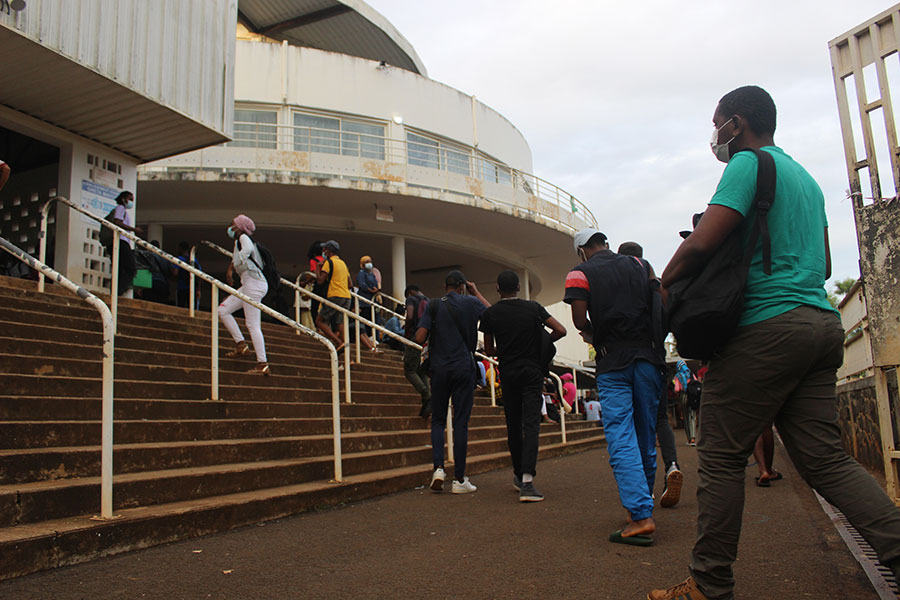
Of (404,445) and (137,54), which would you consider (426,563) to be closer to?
(404,445)

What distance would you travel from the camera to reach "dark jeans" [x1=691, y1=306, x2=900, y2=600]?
→ 2305mm

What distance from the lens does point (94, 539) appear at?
3.38 m

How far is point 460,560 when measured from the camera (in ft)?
11.4

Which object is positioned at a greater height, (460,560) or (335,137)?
(335,137)

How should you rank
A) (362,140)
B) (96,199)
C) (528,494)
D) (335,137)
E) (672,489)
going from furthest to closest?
(362,140) < (335,137) < (96,199) < (528,494) < (672,489)

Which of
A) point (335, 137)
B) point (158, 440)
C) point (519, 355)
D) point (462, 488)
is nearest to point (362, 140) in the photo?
point (335, 137)

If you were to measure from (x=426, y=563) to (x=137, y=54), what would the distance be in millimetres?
8388

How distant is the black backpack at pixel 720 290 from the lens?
2.37m

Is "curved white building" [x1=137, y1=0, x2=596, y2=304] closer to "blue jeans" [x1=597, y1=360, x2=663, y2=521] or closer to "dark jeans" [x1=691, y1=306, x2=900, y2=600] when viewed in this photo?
"blue jeans" [x1=597, y1=360, x2=663, y2=521]

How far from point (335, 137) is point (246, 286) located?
1067 centimetres

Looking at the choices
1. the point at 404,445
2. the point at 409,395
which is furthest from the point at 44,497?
the point at 409,395

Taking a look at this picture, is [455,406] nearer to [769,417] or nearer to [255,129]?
[769,417]

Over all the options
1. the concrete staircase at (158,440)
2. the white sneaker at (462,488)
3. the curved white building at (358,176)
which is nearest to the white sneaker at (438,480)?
the white sneaker at (462,488)

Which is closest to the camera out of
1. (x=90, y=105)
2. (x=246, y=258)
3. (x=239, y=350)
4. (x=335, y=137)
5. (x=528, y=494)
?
(x=528, y=494)
